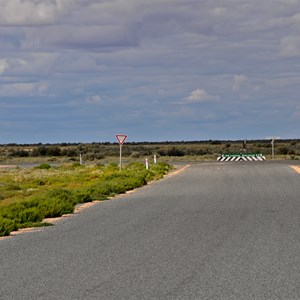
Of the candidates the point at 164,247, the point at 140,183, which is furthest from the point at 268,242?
the point at 140,183

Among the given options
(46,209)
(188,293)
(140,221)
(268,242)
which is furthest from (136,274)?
(46,209)

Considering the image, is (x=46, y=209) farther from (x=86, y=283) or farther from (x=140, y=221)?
(x=86, y=283)

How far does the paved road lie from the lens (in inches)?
378

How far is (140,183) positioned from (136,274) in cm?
2482

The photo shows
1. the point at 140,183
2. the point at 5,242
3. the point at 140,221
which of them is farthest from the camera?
the point at 140,183

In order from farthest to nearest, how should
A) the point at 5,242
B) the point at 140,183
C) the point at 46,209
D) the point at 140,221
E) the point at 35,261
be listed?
the point at 140,183 → the point at 46,209 → the point at 140,221 → the point at 5,242 → the point at 35,261

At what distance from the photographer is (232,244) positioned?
45.0ft

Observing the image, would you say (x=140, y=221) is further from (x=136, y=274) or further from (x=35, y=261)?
(x=136, y=274)

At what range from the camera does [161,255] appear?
12477 mm

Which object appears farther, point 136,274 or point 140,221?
point 140,221

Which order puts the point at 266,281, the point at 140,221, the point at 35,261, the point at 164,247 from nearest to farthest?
the point at 266,281 < the point at 35,261 < the point at 164,247 < the point at 140,221

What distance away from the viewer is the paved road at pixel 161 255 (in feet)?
31.5

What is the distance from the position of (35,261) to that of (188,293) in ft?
12.0

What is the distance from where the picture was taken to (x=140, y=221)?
59.8ft
